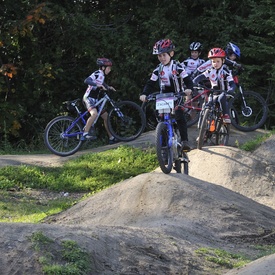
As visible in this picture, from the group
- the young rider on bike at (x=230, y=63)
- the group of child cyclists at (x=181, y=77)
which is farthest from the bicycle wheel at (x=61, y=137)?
the young rider on bike at (x=230, y=63)

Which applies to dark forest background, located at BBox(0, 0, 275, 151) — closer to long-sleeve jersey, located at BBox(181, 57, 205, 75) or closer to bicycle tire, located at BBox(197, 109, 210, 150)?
long-sleeve jersey, located at BBox(181, 57, 205, 75)

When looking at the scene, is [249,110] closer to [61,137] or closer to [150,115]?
[61,137]

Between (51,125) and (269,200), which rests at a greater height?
(51,125)

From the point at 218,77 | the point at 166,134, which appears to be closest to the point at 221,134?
the point at 218,77

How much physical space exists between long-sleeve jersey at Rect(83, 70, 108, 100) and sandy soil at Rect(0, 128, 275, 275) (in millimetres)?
2456

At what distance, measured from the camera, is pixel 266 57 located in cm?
1894

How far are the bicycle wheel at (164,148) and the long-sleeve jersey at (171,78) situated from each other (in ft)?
2.93

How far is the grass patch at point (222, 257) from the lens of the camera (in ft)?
22.5

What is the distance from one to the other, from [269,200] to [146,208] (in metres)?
3.01

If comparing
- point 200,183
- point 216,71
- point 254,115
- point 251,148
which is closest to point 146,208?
point 200,183

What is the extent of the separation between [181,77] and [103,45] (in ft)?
30.2

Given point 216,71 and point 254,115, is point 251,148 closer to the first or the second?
point 216,71

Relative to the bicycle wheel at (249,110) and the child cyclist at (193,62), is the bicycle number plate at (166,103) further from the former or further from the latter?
the child cyclist at (193,62)

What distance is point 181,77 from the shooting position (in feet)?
34.9
